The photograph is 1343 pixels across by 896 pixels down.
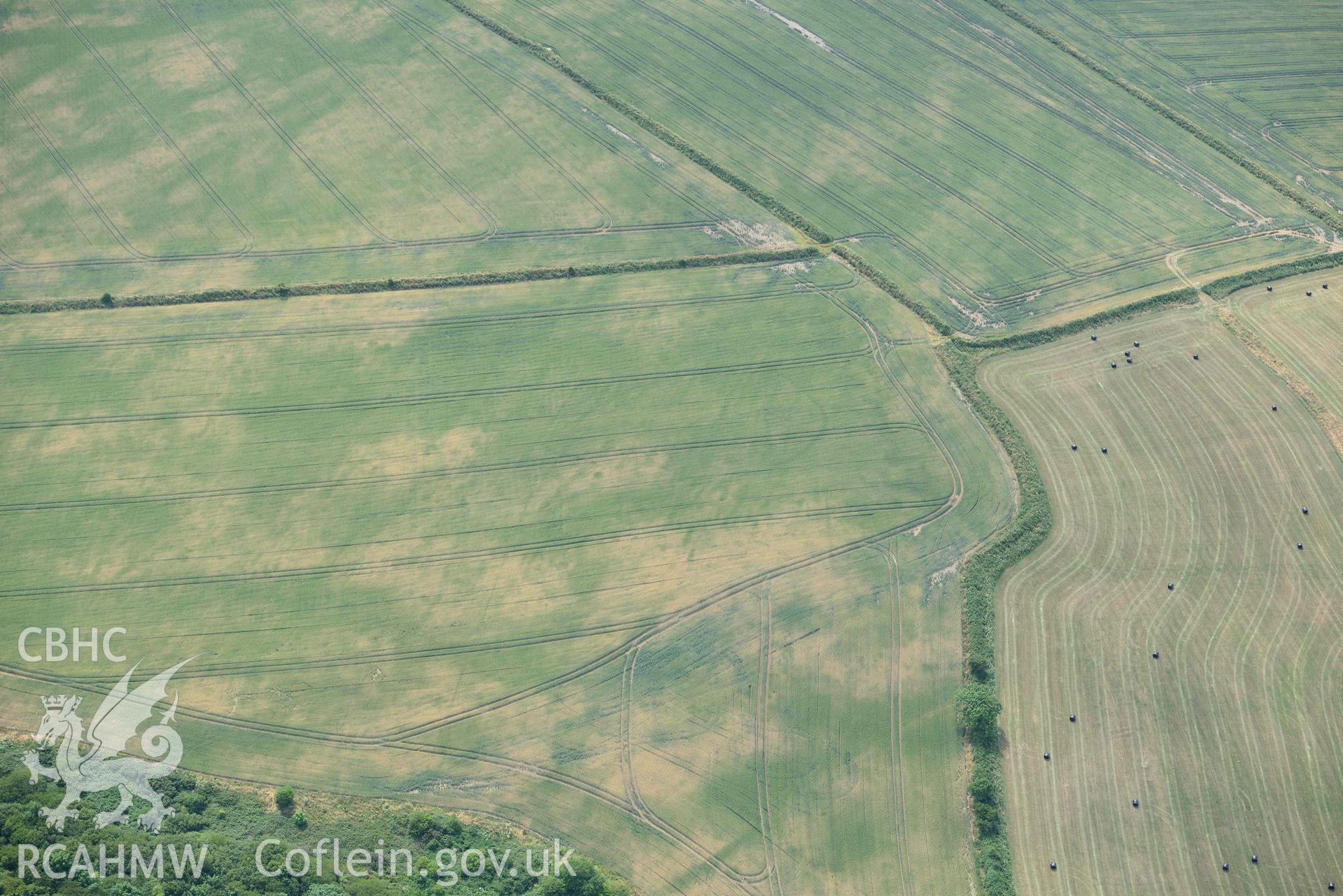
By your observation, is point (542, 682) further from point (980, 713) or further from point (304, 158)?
point (304, 158)

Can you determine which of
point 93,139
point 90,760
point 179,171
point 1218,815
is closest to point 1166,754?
point 1218,815

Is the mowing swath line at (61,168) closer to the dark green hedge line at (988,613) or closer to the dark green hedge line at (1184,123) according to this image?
the dark green hedge line at (988,613)

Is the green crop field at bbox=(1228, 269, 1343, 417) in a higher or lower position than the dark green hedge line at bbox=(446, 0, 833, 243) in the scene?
higher

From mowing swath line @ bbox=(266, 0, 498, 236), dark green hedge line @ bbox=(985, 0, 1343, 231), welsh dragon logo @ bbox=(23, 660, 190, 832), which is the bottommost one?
welsh dragon logo @ bbox=(23, 660, 190, 832)

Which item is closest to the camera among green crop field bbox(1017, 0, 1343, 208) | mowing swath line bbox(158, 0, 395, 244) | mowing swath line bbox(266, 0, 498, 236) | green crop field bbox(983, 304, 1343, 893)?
green crop field bbox(983, 304, 1343, 893)

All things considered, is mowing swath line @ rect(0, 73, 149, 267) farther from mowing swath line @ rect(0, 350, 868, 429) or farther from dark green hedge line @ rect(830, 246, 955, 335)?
dark green hedge line @ rect(830, 246, 955, 335)

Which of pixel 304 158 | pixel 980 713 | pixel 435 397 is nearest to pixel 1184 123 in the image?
pixel 980 713

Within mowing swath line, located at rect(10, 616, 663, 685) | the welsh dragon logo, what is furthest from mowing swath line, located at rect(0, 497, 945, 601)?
the welsh dragon logo
